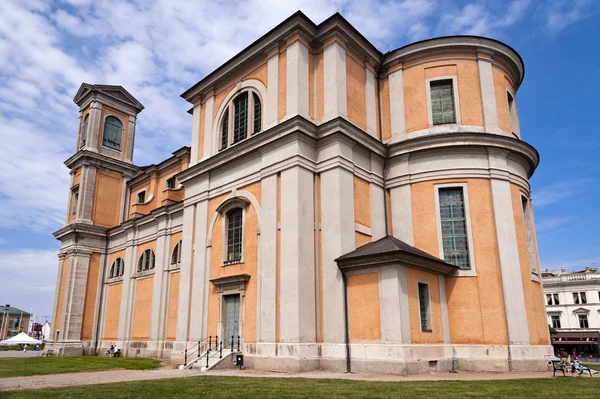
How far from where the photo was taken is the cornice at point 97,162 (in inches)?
1463

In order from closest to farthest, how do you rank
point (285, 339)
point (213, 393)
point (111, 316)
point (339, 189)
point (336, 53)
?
point (213, 393), point (285, 339), point (339, 189), point (336, 53), point (111, 316)

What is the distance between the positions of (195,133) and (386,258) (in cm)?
1305

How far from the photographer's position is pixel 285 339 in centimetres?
1667

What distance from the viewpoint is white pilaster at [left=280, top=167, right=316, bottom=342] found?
16641 millimetres

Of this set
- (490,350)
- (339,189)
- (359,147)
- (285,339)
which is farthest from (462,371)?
(359,147)

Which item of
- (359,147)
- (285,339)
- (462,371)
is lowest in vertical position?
(462,371)

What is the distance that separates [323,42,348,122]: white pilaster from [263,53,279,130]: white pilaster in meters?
2.09

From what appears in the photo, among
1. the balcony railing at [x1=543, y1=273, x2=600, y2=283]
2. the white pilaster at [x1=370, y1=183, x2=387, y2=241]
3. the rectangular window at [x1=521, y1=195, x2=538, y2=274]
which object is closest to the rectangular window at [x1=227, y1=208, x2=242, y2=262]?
the white pilaster at [x1=370, y1=183, x2=387, y2=241]

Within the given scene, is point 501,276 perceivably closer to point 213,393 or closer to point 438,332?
point 438,332

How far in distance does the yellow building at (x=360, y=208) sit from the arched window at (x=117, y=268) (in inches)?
558

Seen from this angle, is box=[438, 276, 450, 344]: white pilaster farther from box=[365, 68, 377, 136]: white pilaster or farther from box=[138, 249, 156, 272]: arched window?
box=[138, 249, 156, 272]: arched window

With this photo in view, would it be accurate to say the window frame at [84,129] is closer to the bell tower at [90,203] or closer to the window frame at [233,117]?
the bell tower at [90,203]

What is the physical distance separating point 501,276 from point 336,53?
35.4 ft

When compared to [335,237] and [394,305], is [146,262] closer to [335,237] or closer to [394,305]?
[335,237]
